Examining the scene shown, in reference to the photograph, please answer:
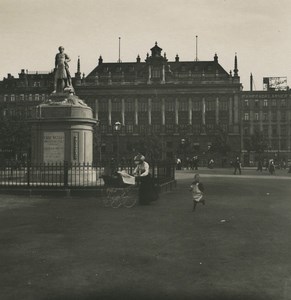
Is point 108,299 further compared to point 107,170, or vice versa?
point 107,170

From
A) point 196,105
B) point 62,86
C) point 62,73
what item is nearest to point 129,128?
point 196,105

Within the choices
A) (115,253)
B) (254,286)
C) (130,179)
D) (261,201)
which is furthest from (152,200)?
(254,286)

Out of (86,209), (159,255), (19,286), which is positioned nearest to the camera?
(19,286)

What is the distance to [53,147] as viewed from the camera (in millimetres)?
20047

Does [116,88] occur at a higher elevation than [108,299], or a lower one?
higher

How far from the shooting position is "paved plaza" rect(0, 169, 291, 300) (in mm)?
5812

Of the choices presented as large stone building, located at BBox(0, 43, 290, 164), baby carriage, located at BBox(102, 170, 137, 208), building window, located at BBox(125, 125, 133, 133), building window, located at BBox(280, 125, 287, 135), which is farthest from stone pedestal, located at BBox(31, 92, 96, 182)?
building window, located at BBox(280, 125, 287, 135)

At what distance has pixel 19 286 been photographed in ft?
19.5

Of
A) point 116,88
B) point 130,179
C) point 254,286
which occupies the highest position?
point 116,88

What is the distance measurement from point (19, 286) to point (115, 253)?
84.6 inches

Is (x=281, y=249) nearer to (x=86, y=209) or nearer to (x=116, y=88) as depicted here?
→ (x=86, y=209)

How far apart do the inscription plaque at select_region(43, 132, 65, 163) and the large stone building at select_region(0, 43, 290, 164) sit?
77386mm

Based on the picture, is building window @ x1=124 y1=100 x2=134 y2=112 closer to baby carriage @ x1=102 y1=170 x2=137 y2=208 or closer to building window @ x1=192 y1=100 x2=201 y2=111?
building window @ x1=192 y1=100 x2=201 y2=111

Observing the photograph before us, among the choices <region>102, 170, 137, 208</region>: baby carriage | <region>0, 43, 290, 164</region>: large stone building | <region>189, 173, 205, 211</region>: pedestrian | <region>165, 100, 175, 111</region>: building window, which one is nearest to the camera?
<region>189, 173, 205, 211</region>: pedestrian
